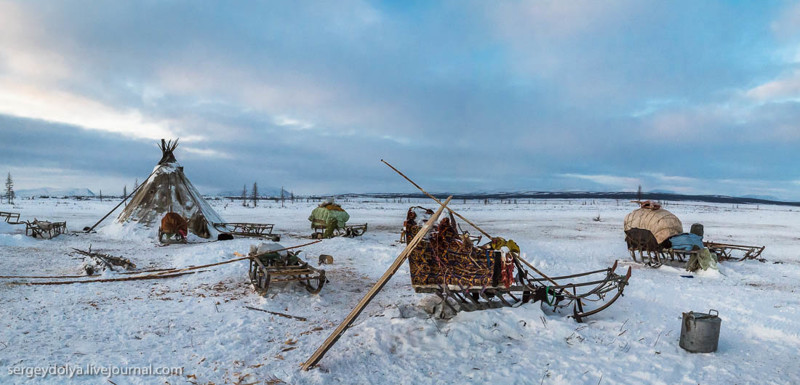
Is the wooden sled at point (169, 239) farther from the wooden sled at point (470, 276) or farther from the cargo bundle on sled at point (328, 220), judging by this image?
the wooden sled at point (470, 276)

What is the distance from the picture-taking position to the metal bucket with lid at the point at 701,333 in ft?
20.1

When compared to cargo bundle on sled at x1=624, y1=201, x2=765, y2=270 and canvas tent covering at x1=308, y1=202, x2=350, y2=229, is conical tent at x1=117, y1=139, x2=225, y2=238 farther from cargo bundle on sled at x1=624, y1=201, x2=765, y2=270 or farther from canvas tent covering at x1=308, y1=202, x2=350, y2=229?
cargo bundle on sled at x1=624, y1=201, x2=765, y2=270

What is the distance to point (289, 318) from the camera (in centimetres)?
779

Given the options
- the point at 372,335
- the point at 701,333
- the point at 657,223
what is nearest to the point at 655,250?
the point at 657,223

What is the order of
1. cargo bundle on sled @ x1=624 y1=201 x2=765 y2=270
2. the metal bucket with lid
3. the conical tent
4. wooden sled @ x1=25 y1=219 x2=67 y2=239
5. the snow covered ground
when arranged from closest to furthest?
the snow covered ground
the metal bucket with lid
cargo bundle on sled @ x1=624 y1=201 x2=765 y2=270
wooden sled @ x1=25 y1=219 x2=67 y2=239
the conical tent

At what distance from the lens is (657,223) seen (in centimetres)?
1570

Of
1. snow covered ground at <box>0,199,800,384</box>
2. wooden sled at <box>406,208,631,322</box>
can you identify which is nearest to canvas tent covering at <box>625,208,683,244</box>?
snow covered ground at <box>0,199,800,384</box>

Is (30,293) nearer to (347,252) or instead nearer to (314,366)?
(314,366)

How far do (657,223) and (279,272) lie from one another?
14964 millimetres

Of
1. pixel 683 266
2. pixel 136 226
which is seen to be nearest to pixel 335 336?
pixel 683 266

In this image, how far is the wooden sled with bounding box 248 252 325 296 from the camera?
903 centimetres

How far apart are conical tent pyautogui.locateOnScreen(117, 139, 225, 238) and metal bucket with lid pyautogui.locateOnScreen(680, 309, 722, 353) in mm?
19929

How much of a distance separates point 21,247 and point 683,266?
25.3 metres

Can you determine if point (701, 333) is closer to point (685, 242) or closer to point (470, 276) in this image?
point (470, 276)
